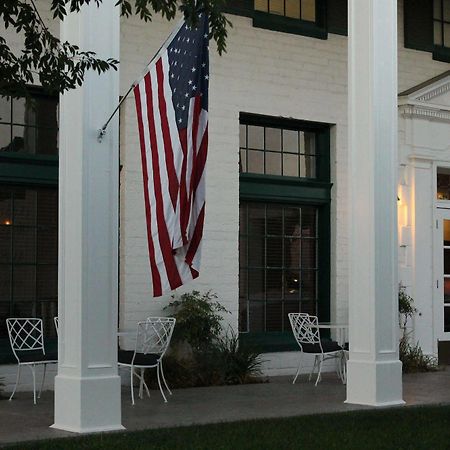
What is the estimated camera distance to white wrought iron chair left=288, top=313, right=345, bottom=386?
12000mm

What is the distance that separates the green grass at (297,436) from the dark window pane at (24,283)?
12.5ft

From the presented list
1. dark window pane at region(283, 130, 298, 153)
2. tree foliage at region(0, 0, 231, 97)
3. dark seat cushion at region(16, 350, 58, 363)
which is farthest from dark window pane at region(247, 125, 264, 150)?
tree foliage at region(0, 0, 231, 97)

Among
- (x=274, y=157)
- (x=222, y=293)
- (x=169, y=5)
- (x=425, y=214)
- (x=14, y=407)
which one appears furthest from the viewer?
(x=425, y=214)

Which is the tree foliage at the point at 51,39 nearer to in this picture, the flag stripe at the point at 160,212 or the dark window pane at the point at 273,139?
the flag stripe at the point at 160,212

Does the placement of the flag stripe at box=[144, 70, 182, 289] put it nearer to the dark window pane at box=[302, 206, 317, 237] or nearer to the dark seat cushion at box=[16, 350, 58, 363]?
the dark seat cushion at box=[16, 350, 58, 363]

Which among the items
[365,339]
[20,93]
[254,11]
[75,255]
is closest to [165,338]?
[365,339]

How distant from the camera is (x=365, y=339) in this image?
10273 millimetres

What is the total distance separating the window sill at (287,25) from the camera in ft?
44.1

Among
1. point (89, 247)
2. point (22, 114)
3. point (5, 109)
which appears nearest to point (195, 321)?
point (22, 114)

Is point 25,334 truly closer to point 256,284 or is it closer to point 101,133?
point 256,284

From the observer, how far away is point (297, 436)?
7992 millimetres

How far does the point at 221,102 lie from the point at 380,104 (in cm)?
313

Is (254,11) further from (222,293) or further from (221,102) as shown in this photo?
(222,293)

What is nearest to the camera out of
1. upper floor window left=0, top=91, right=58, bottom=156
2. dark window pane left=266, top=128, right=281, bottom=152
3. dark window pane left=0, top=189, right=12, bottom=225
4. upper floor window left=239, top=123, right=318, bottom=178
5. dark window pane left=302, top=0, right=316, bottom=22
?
dark window pane left=0, top=189, right=12, bottom=225
